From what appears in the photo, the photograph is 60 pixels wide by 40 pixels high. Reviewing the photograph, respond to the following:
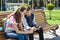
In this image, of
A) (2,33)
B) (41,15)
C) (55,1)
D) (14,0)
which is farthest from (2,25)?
(55,1)

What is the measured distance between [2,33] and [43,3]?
4017 centimetres

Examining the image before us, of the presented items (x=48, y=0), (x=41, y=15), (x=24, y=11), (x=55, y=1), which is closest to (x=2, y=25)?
(x=24, y=11)

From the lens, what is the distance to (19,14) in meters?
5.35

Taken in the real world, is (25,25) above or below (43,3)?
above

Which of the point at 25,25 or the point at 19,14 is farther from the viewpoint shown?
the point at 25,25

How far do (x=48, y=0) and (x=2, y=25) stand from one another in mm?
39766

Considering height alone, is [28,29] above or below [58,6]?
above

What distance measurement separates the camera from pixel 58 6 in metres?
47.5

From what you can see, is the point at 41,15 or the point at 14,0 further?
the point at 14,0

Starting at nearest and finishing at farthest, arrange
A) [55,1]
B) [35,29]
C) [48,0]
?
[35,29] < [48,0] < [55,1]

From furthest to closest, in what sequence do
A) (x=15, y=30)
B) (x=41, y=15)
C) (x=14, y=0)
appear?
(x=14, y=0) → (x=41, y=15) → (x=15, y=30)

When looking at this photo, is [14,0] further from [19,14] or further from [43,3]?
[19,14]

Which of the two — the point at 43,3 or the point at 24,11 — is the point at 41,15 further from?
the point at 43,3

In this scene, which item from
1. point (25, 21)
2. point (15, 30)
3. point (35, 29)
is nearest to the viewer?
point (15, 30)
